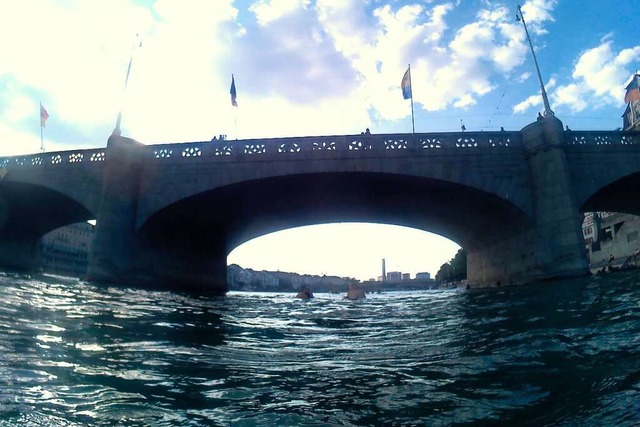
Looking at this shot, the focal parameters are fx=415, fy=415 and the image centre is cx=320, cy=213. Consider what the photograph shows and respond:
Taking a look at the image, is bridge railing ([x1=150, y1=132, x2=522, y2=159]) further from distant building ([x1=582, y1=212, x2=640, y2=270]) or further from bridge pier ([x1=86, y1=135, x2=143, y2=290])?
distant building ([x1=582, y1=212, x2=640, y2=270])

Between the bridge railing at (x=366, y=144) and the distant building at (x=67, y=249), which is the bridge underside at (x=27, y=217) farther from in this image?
the distant building at (x=67, y=249)

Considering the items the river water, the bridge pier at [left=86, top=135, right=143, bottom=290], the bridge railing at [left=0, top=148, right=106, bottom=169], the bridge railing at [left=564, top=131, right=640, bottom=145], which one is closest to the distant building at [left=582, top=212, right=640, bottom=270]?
the bridge railing at [left=564, top=131, right=640, bottom=145]

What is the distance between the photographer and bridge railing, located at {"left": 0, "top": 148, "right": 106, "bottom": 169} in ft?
87.1

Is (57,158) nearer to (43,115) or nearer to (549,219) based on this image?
(43,115)

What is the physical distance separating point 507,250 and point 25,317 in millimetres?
26208

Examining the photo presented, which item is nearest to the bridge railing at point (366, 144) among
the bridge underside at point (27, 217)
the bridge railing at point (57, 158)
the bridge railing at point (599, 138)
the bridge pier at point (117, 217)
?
the bridge railing at point (599, 138)

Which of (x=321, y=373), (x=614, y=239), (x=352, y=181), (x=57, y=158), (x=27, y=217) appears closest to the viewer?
(x=321, y=373)

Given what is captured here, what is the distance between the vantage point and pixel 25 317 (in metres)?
7.28

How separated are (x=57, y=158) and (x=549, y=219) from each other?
30.6m

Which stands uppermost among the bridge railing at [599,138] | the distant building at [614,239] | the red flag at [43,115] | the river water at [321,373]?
the red flag at [43,115]

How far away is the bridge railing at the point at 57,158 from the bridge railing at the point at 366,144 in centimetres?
748

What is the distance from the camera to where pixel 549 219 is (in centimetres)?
2238

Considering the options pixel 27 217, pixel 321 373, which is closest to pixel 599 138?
pixel 321 373

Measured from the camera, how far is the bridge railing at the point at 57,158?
2656cm
